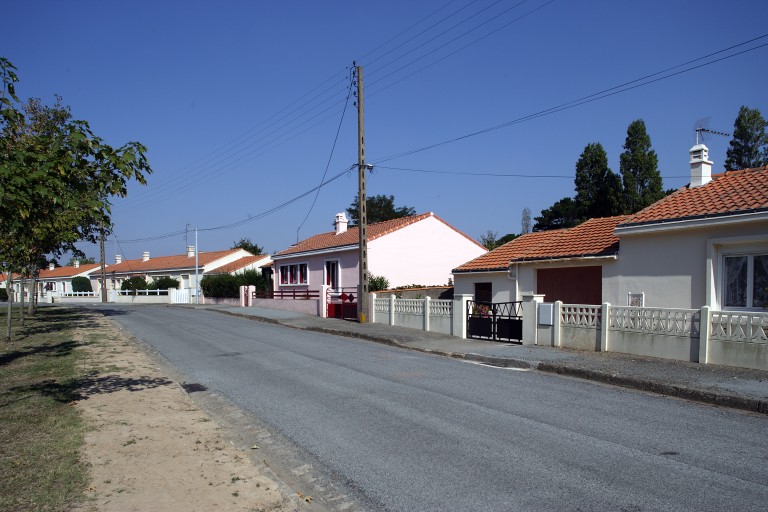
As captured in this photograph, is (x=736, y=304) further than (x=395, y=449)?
Yes

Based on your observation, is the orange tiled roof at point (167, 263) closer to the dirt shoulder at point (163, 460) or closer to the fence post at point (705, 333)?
the dirt shoulder at point (163, 460)

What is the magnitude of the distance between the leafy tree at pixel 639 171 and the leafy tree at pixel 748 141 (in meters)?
7.60

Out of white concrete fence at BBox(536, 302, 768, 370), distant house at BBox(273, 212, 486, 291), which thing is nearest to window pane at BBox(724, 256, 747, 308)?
white concrete fence at BBox(536, 302, 768, 370)

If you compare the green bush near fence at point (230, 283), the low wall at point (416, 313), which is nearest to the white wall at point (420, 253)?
the low wall at point (416, 313)

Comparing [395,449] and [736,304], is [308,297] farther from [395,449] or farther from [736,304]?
[395,449]

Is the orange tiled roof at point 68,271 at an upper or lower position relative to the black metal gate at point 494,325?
upper

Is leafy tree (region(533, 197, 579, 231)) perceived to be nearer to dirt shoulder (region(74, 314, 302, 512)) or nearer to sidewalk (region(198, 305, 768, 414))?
sidewalk (region(198, 305, 768, 414))

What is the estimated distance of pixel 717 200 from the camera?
14.3m

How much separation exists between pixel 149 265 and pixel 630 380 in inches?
2527

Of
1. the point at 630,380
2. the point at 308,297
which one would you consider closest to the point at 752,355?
the point at 630,380

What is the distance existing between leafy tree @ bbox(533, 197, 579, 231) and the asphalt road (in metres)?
36.6

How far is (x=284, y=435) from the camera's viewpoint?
22.5 feet

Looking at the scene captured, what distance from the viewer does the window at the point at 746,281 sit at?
1278 centimetres

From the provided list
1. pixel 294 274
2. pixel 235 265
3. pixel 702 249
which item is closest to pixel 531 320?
pixel 702 249
